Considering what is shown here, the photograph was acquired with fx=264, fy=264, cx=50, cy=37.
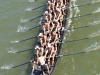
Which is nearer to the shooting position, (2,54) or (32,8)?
(2,54)

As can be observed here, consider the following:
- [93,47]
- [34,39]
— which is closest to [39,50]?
[34,39]

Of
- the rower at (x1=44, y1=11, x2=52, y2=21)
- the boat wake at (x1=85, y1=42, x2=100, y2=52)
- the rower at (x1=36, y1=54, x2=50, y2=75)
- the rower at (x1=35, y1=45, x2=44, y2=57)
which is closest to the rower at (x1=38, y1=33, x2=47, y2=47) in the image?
the rower at (x1=35, y1=45, x2=44, y2=57)

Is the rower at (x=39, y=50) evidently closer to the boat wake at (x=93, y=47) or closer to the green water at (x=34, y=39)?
the green water at (x=34, y=39)

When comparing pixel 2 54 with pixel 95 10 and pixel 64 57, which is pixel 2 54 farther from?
pixel 95 10

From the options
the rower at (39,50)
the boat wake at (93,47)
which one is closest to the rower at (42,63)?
the rower at (39,50)

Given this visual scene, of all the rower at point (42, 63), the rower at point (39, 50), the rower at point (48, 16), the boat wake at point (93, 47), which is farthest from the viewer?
the rower at point (48, 16)

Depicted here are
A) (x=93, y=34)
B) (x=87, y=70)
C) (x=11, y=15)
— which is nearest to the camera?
(x=87, y=70)

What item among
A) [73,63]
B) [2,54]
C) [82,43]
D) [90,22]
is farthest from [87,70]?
[2,54]

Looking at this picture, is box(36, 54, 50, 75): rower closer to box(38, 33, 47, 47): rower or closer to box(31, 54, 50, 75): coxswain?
box(31, 54, 50, 75): coxswain
